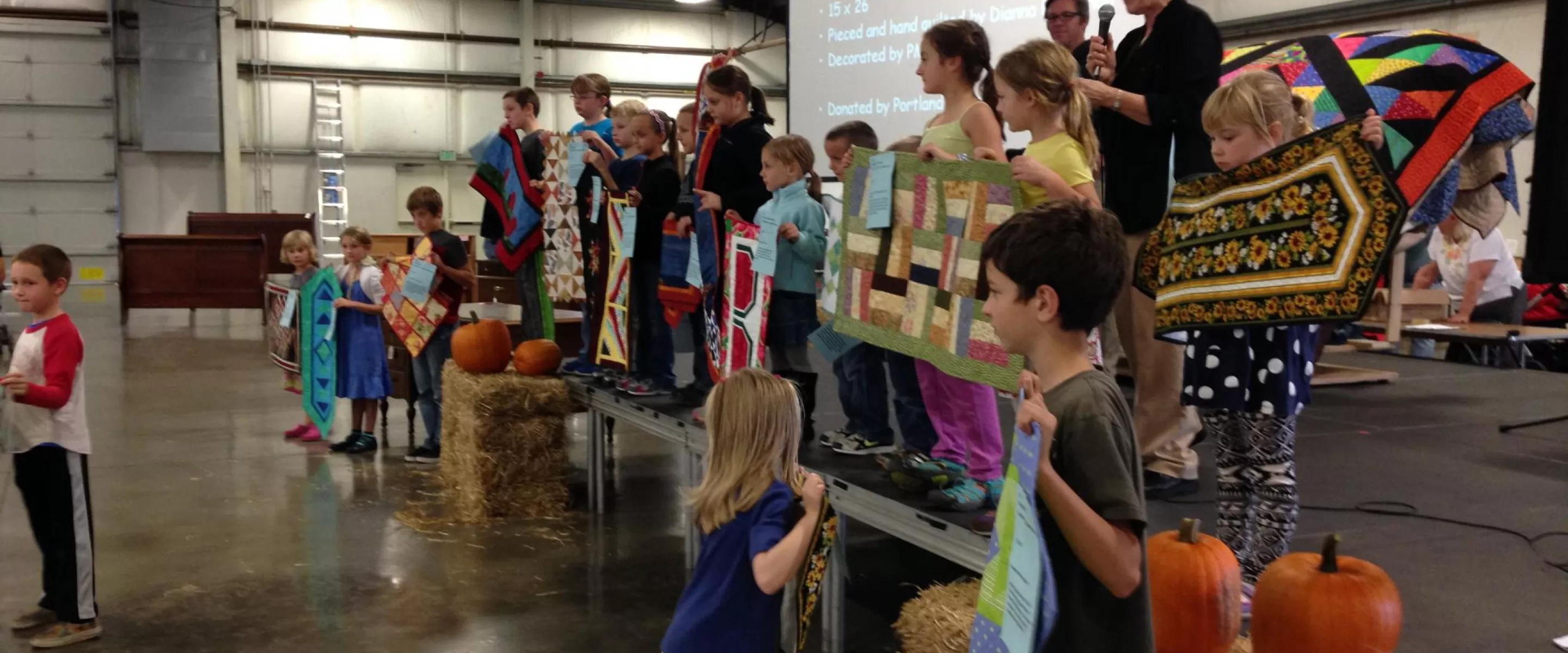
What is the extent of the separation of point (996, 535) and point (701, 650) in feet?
2.58

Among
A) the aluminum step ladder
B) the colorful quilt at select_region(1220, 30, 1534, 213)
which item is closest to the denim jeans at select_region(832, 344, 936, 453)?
the colorful quilt at select_region(1220, 30, 1534, 213)

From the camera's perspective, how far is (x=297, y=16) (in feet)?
65.9

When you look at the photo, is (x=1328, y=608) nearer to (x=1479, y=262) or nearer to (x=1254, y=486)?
(x=1254, y=486)

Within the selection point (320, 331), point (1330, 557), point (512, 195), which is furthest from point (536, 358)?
point (1330, 557)

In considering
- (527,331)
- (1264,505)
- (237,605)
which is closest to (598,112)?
(527,331)

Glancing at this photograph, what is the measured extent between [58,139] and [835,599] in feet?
64.6

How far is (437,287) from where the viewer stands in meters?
6.41

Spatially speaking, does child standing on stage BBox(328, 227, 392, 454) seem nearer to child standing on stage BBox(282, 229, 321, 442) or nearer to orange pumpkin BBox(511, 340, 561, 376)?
child standing on stage BBox(282, 229, 321, 442)

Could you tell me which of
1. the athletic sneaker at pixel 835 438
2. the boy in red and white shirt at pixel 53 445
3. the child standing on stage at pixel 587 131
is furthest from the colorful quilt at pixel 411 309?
the athletic sneaker at pixel 835 438

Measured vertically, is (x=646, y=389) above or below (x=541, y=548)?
above

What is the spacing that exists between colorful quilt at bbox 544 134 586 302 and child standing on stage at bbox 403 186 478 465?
1.98 feet

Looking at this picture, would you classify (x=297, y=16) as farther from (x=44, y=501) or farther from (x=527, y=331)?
(x=44, y=501)

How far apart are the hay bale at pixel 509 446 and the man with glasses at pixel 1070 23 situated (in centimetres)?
266

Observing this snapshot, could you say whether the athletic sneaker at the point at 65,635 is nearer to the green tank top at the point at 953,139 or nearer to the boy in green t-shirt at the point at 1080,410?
the green tank top at the point at 953,139
